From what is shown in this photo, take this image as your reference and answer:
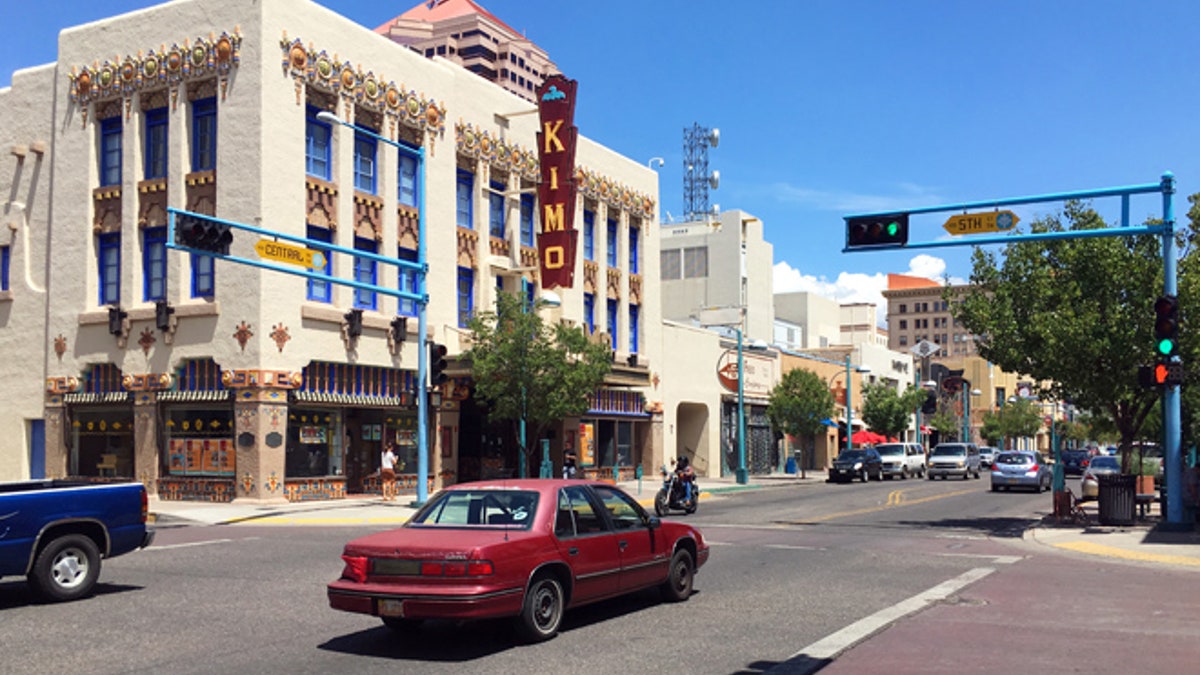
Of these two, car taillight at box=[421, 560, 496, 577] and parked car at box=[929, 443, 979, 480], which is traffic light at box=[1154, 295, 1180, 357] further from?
parked car at box=[929, 443, 979, 480]

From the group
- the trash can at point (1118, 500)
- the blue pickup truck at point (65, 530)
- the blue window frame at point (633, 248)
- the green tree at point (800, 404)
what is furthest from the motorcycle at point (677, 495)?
the green tree at point (800, 404)

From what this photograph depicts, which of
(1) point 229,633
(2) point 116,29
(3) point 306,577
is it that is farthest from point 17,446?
(1) point 229,633

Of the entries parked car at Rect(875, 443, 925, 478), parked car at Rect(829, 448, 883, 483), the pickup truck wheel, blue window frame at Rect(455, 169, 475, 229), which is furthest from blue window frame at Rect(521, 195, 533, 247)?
the pickup truck wheel

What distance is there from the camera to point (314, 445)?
31.5 m

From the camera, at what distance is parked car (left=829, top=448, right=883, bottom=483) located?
163 ft

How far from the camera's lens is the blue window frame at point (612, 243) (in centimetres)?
4597

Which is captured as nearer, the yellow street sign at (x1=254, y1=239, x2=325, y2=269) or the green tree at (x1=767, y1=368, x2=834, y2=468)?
the yellow street sign at (x1=254, y1=239, x2=325, y2=269)

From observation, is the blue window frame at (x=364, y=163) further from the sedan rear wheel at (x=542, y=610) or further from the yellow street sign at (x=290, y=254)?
the sedan rear wheel at (x=542, y=610)

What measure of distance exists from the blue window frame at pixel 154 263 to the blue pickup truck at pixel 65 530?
19.2 meters

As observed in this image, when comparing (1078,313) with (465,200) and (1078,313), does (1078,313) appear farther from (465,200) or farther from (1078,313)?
(465,200)

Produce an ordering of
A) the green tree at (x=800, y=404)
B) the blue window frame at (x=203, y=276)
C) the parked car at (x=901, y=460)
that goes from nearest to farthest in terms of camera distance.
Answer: the blue window frame at (x=203, y=276)
the green tree at (x=800, y=404)
the parked car at (x=901, y=460)

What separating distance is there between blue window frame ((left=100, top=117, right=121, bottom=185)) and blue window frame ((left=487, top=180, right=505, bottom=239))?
11556 millimetres

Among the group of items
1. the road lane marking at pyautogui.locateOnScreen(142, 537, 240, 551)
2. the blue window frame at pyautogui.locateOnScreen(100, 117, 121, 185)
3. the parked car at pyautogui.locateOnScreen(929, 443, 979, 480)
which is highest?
the blue window frame at pyautogui.locateOnScreen(100, 117, 121, 185)

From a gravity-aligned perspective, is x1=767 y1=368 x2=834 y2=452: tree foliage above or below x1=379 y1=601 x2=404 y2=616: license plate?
above
